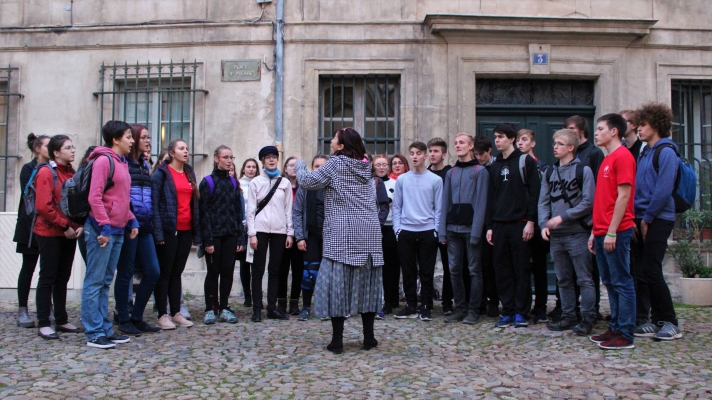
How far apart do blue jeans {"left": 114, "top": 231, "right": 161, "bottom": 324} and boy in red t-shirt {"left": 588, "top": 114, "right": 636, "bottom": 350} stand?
12.6 feet

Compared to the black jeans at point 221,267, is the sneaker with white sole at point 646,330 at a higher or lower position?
lower

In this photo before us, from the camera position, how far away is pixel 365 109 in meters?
10.4

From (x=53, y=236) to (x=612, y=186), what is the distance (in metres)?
4.78

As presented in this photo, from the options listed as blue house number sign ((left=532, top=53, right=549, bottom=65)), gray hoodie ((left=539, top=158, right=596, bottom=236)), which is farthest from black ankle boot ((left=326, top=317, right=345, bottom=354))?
blue house number sign ((left=532, top=53, right=549, bottom=65))

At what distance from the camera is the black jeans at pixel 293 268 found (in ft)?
26.2

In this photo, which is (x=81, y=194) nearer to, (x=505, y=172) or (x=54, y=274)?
(x=54, y=274)

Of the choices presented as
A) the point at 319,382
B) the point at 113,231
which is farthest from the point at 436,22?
the point at 319,382

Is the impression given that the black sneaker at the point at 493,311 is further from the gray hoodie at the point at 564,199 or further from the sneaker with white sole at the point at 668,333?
the sneaker with white sole at the point at 668,333

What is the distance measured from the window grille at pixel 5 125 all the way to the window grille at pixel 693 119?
30.6 ft

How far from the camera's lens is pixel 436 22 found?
9852mm

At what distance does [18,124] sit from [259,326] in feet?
18.7

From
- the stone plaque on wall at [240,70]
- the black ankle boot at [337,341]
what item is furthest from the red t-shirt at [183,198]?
the stone plaque on wall at [240,70]

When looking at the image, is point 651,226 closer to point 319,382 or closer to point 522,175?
point 522,175

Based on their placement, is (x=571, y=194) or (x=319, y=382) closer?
(x=319, y=382)
